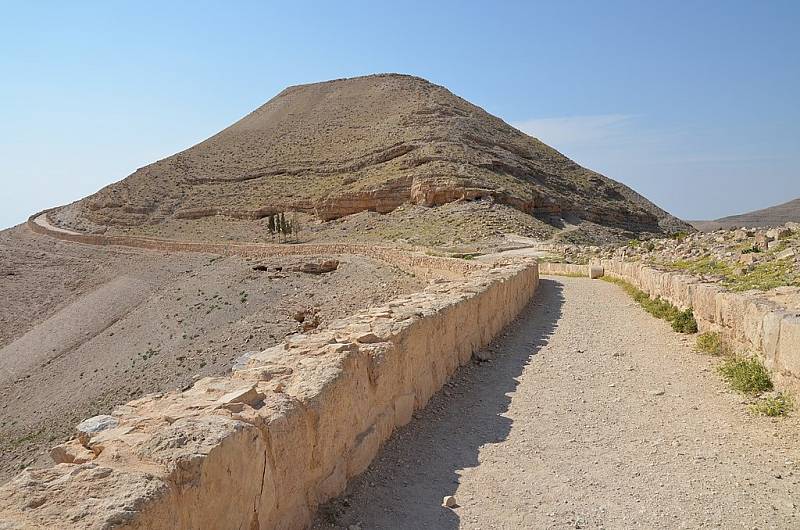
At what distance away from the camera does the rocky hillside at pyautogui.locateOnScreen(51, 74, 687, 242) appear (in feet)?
153

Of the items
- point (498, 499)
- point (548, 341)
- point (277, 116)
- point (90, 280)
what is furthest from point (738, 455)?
point (277, 116)

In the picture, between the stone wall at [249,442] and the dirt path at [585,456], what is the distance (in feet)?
1.01

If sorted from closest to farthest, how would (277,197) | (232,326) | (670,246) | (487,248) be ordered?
(670,246) < (232,326) < (487,248) < (277,197)

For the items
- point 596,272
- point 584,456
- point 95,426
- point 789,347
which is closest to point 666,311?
point 789,347

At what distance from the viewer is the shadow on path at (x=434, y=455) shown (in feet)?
12.9

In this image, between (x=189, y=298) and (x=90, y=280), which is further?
(x=90, y=280)

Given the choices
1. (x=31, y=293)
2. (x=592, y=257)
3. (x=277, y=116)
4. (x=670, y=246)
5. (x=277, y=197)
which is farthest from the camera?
(x=277, y=116)

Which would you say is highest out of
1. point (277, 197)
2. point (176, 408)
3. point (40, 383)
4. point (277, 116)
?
point (277, 116)

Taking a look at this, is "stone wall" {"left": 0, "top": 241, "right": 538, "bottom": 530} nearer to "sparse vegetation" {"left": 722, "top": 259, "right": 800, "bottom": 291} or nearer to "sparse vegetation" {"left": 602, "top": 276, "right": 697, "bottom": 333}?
"sparse vegetation" {"left": 722, "top": 259, "right": 800, "bottom": 291}

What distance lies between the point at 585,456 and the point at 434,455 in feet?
3.82

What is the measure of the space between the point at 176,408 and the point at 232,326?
62.3 ft

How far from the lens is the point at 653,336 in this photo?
9.52 meters

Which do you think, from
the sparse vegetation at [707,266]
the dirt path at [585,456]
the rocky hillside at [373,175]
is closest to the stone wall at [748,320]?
the dirt path at [585,456]

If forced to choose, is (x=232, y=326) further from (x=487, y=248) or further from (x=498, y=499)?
(x=498, y=499)
